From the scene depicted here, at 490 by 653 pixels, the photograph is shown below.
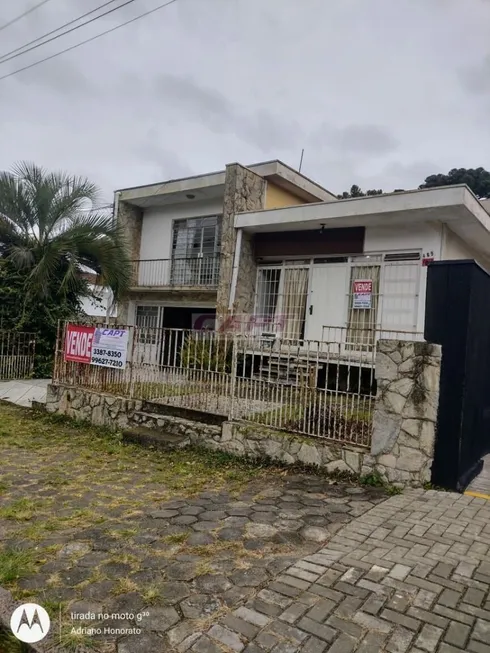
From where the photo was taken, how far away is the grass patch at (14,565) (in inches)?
115

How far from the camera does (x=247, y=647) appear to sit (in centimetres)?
227

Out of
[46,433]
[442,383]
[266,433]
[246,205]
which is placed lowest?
[46,433]

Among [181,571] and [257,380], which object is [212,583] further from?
[257,380]

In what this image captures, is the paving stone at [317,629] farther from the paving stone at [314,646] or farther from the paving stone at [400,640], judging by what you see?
the paving stone at [400,640]

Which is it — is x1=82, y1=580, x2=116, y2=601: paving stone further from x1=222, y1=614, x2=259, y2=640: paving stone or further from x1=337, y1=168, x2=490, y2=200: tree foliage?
x1=337, y1=168, x2=490, y2=200: tree foliage

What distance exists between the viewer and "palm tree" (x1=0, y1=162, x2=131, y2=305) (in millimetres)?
12016

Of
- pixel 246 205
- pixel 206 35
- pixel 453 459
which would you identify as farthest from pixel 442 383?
pixel 246 205

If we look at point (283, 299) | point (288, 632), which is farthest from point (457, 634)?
point (283, 299)

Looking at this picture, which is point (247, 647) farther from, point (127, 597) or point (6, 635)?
point (6, 635)

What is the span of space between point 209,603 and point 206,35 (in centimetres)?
830

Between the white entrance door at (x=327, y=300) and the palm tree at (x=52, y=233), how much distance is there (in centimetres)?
566

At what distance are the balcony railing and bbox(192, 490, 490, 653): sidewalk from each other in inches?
412

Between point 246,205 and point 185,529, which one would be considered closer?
point 185,529

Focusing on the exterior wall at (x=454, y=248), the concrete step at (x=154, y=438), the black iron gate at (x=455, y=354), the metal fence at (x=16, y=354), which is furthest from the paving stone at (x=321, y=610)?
the metal fence at (x=16, y=354)
